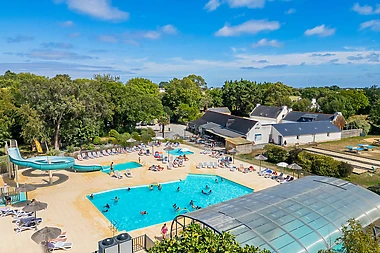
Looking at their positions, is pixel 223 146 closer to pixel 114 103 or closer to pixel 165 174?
pixel 165 174

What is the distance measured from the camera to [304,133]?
130 feet

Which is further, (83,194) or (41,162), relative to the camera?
(41,162)

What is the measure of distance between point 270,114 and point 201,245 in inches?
1928

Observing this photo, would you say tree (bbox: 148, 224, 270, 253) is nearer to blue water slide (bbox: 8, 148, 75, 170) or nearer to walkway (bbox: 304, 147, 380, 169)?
blue water slide (bbox: 8, 148, 75, 170)

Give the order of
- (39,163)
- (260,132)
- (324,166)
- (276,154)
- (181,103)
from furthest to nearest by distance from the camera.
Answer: (181,103), (260,132), (276,154), (324,166), (39,163)

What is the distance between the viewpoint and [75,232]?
15.0m

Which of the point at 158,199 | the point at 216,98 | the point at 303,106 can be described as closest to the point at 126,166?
the point at 158,199

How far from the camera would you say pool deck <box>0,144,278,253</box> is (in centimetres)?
1423

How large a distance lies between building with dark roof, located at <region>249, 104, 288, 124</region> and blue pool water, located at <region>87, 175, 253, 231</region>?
2956 centimetres

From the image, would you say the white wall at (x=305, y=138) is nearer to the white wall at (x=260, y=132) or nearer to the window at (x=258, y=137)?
the white wall at (x=260, y=132)

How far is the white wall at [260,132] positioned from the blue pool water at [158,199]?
44.5 ft

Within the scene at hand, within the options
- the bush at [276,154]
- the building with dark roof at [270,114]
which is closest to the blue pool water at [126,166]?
the bush at [276,154]

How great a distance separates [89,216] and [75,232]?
6.92 feet

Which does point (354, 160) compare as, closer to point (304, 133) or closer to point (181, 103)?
point (304, 133)
